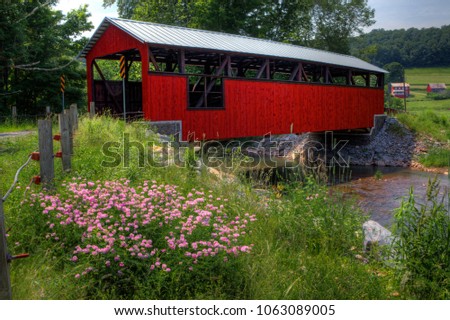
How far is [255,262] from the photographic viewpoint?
11.7 ft

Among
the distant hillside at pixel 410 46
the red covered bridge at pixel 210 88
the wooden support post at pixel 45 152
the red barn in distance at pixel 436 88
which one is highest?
the distant hillside at pixel 410 46

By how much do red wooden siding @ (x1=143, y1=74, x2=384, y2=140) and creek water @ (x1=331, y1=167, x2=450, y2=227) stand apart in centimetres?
250

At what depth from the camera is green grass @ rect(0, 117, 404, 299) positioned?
3.12 m

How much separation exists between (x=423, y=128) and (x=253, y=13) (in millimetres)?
13524

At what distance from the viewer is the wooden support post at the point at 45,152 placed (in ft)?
15.8

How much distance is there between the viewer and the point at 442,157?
1989 centimetres

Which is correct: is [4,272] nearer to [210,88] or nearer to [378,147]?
[210,88]

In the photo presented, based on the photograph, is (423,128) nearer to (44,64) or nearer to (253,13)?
(253,13)

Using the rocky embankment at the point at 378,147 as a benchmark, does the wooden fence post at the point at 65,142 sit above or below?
above

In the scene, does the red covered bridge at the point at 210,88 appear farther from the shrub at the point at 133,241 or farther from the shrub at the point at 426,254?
the shrub at the point at 426,254

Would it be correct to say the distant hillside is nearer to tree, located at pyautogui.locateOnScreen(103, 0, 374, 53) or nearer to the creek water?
tree, located at pyautogui.locateOnScreen(103, 0, 374, 53)

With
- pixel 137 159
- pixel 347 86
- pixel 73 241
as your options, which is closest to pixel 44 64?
pixel 347 86

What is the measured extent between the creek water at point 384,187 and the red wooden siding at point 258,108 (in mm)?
2498

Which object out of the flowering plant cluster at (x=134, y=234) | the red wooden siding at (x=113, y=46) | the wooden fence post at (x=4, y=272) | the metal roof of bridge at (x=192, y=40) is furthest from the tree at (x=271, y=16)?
the wooden fence post at (x=4, y=272)
